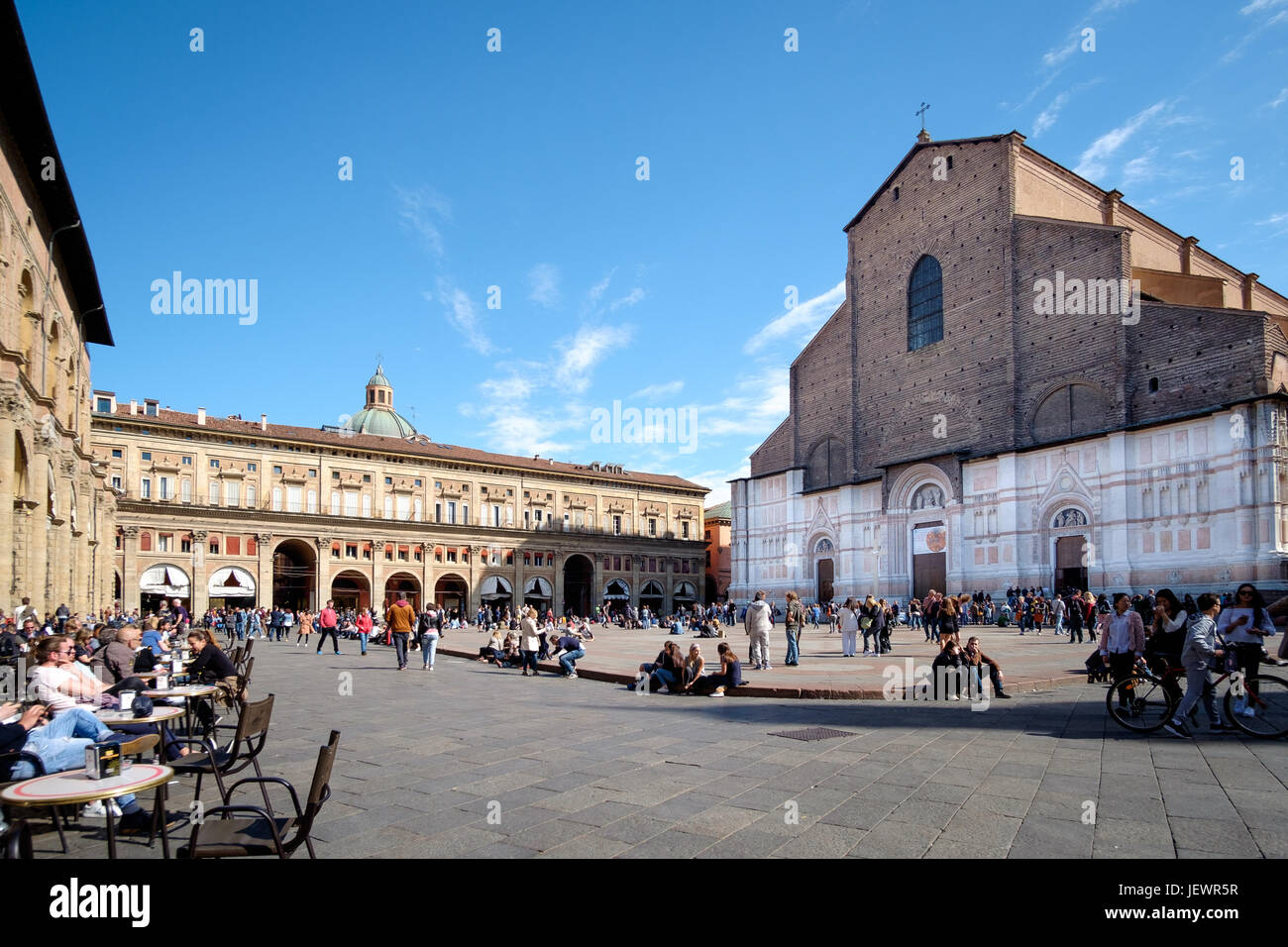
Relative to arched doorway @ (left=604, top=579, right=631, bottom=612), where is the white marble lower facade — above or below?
above

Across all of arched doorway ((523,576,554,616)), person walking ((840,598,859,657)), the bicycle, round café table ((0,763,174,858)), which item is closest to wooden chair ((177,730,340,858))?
round café table ((0,763,174,858))

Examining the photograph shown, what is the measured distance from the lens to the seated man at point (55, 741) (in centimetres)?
484

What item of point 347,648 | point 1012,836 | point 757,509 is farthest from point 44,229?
point 757,509

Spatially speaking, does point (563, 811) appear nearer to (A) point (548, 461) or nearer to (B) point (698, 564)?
(A) point (548, 461)

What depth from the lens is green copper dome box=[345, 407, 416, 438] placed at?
72312 millimetres

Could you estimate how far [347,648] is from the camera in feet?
90.6

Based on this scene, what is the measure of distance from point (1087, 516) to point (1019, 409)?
579 cm

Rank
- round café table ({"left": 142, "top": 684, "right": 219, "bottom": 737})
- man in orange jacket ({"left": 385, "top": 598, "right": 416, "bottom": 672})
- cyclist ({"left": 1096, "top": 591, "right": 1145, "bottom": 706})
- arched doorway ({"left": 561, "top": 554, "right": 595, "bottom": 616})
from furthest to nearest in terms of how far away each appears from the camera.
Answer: arched doorway ({"left": 561, "top": 554, "right": 595, "bottom": 616})
man in orange jacket ({"left": 385, "top": 598, "right": 416, "bottom": 672})
cyclist ({"left": 1096, "top": 591, "right": 1145, "bottom": 706})
round café table ({"left": 142, "top": 684, "right": 219, "bottom": 737})

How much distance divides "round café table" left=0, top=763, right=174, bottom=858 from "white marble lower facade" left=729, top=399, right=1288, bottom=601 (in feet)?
107

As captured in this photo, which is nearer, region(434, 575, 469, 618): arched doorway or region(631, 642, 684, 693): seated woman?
region(631, 642, 684, 693): seated woman

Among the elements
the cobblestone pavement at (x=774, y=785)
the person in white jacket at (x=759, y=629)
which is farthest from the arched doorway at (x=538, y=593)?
the cobblestone pavement at (x=774, y=785)

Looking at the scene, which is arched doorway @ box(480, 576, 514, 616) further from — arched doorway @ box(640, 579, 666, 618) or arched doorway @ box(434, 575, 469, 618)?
arched doorway @ box(640, 579, 666, 618)

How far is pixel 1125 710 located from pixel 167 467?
A: 51834mm

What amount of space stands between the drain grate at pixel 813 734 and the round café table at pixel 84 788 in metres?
5.77
